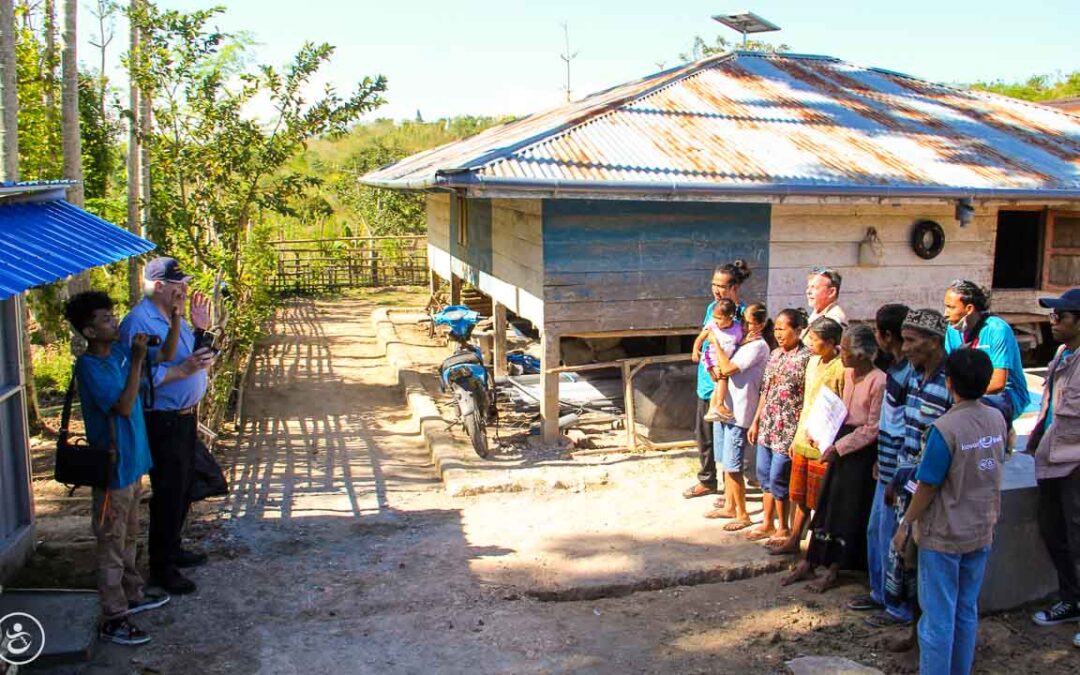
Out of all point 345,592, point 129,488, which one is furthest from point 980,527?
point 129,488

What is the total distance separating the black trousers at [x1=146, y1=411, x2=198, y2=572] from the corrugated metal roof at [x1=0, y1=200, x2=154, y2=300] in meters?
0.95

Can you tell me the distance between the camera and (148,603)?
4777 mm

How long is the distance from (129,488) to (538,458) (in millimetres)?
4132

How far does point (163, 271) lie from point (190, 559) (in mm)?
1789

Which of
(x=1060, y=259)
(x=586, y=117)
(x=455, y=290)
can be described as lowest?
(x=455, y=290)

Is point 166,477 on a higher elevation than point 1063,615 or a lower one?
higher

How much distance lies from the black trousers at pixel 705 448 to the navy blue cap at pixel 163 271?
3.67m

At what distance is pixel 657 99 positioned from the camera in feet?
31.5

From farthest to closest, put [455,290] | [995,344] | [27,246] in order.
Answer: [455,290], [995,344], [27,246]

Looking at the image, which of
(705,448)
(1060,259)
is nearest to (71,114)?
(705,448)

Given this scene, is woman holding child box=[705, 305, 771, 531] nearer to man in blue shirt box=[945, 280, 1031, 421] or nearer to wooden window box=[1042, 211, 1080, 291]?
man in blue shirt box=[945, 280, 1031, 421]

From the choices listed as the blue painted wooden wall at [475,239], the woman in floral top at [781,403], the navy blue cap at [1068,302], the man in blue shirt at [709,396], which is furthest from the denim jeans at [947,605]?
the blue painted wooden wall at [475,239]

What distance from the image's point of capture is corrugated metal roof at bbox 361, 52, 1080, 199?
7613 mm

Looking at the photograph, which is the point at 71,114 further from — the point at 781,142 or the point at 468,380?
the point at 781,142
